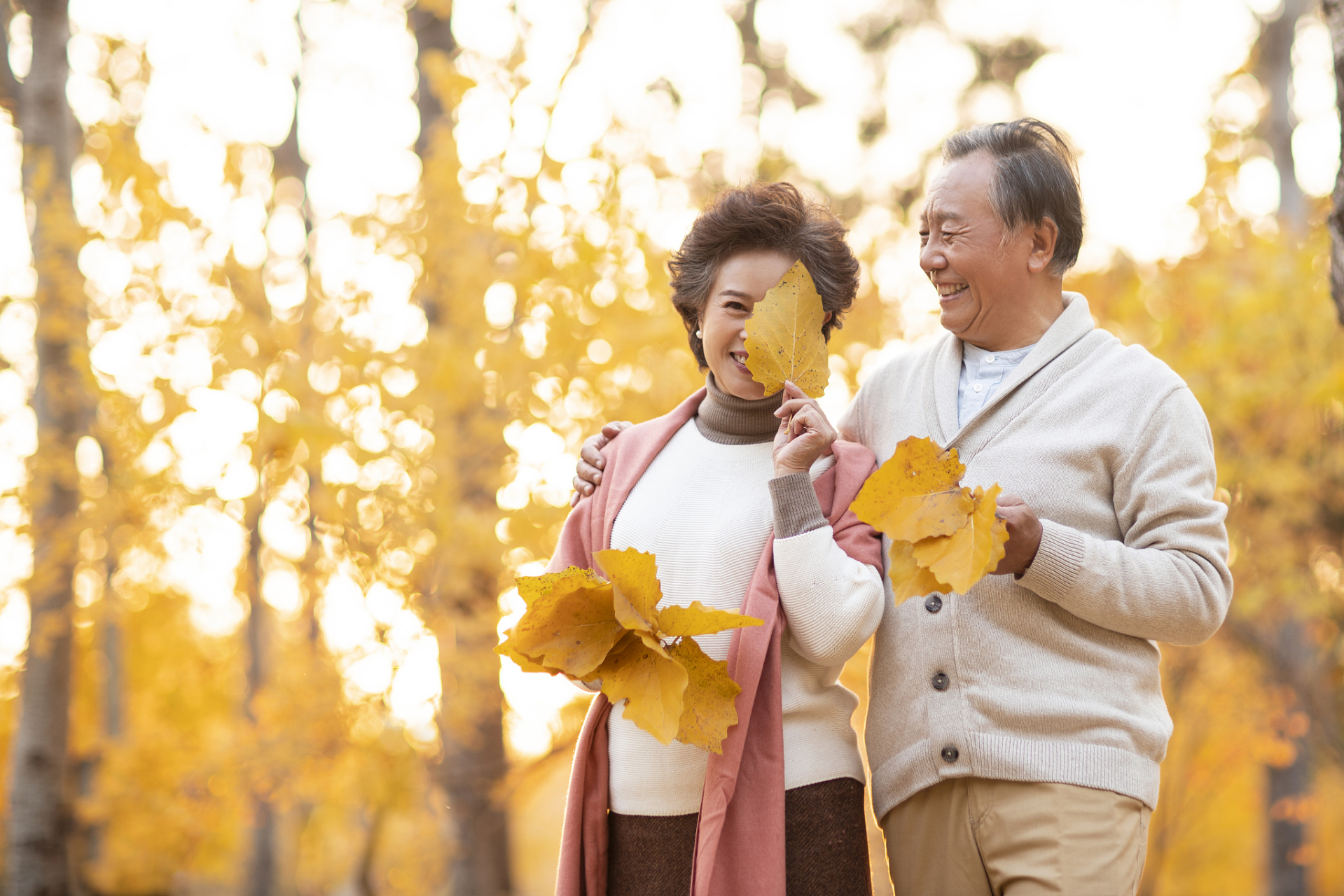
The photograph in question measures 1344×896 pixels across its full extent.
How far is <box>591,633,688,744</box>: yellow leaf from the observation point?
1.60m

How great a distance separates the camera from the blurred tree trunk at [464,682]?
14.6ft

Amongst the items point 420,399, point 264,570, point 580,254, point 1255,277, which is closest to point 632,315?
point 580,254

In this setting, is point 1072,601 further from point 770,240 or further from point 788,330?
point 770,240

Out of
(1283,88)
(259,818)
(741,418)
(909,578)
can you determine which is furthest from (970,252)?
(1283,88)

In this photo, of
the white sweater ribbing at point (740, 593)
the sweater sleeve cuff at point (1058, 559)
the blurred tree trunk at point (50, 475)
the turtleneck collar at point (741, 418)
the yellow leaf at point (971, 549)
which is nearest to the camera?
the yellow leaf at point (971, 549)

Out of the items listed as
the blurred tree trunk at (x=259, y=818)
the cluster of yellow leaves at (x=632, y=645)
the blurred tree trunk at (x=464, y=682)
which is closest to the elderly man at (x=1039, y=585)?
the cluster of yellow leaves at (x=632, y=645)

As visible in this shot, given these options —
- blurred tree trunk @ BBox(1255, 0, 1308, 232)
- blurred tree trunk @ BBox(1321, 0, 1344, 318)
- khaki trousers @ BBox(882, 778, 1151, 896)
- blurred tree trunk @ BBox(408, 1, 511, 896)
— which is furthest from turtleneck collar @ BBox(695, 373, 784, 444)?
blurred tree trunk @ BBox(1255, 0, 1308, 232)

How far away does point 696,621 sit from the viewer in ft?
5.23

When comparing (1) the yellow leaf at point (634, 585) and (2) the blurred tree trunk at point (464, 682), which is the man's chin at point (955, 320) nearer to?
(1) the yellow leaf at point (634, 585)

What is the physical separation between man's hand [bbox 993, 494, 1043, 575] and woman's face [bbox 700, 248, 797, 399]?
0.49 meters

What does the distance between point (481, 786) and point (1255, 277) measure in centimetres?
516

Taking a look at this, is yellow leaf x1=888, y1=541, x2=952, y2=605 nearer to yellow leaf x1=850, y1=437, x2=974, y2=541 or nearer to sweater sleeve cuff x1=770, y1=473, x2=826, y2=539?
yellow leaf x1=850, y1=437, x2=974, y2=541

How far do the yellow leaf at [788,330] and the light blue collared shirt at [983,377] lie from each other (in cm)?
30

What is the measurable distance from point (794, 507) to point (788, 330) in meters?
0.29
